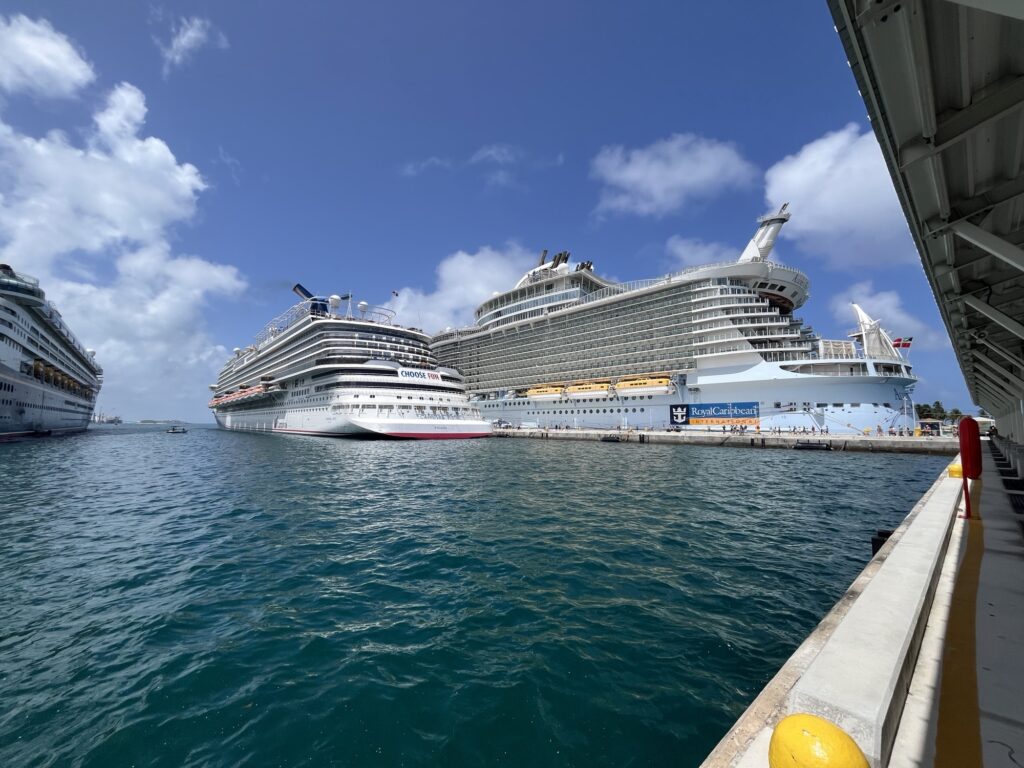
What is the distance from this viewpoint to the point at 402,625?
232 inches

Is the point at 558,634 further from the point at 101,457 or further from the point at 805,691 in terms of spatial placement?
the point at 101,457

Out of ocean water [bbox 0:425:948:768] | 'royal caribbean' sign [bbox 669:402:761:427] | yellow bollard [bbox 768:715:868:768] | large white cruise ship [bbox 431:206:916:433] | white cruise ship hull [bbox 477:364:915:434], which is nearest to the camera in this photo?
yellow bollard [bbox 768:715:868:768]

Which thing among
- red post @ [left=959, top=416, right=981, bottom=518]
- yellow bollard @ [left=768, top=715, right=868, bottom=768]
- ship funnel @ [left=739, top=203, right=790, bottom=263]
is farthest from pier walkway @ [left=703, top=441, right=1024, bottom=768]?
ship funnel @ [left=739, top=203, right=790, bottom=263]

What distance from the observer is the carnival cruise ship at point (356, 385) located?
43.5 metres

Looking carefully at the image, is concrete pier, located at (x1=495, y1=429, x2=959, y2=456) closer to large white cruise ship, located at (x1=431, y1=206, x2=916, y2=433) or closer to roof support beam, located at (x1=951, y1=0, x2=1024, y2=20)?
large white cruise ship, located at (x1=431, y1=206, x2=916, y2=433)

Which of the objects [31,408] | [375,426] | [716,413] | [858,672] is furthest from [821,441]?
[31,408]

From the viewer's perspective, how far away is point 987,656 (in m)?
3.50

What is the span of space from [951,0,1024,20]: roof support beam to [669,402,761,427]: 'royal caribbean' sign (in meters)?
50.8

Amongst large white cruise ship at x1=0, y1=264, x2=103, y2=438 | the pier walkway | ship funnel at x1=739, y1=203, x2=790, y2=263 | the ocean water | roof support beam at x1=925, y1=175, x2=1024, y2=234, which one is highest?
ship funnel at x1=739, y1=203, x2=790, y2=263

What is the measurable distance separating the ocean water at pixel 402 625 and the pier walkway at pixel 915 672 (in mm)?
1332

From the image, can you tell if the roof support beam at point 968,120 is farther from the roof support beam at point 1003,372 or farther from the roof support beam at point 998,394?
the roof support beam at point 998,394

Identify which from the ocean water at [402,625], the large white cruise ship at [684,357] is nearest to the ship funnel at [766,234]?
the large white cruise ship at [684,357]


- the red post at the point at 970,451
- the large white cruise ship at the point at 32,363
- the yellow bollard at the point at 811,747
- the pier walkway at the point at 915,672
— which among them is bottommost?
the pier walkway at the point at 915,672

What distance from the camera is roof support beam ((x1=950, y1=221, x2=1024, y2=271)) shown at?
165 inches
